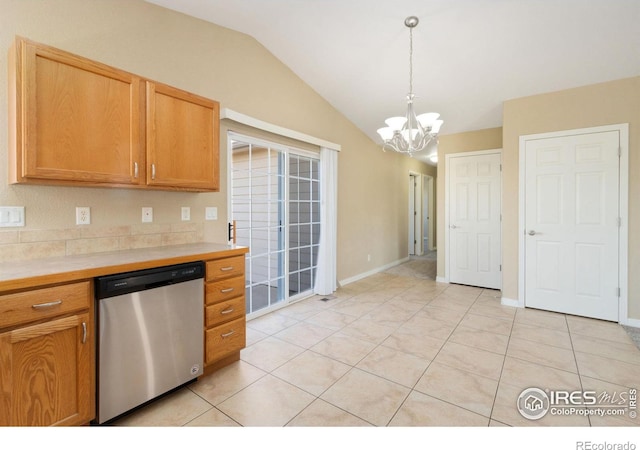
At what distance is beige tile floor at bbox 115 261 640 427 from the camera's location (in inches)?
69.0

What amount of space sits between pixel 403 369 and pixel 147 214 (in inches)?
93.7

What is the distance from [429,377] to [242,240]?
87.0 inches

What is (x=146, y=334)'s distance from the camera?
174 centimetres

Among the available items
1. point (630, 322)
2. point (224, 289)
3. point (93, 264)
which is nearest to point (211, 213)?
point (224, 289)

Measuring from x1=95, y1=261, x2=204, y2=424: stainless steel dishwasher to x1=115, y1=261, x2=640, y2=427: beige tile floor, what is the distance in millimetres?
176

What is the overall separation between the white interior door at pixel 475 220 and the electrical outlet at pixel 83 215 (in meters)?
4.65

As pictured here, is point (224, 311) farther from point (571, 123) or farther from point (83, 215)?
point (571, 123)

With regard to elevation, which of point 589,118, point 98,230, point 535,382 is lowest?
point 535,382

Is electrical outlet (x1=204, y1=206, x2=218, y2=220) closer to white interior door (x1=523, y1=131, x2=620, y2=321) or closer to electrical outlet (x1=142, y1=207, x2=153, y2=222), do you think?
electrical outlet (x1=142, y1=207, x2=153, y2=222)

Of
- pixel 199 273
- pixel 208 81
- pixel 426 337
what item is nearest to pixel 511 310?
pixel 426 337

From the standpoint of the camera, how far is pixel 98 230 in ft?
6.97

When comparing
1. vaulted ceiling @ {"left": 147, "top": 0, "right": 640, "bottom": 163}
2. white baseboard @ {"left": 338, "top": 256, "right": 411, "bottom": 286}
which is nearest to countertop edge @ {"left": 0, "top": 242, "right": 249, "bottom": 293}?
vaulted ceiling @ {"left": 147, "top": 0, "right": 640, "bottom": 163}
